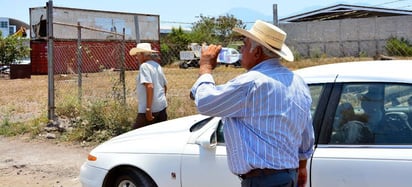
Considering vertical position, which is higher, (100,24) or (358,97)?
(100,24)

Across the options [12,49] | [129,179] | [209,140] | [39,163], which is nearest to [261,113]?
[209,140]

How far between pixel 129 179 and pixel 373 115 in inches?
85.8

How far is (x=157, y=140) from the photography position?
4512 mm

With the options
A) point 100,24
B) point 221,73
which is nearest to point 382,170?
point 221,73

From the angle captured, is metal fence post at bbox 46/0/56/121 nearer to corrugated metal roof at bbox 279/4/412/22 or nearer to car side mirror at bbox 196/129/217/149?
car side mirror at bbox 196/129/217/149

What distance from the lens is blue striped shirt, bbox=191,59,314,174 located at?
8.87 ft

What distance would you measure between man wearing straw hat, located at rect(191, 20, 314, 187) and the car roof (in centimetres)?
84

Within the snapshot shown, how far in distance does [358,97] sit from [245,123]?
115 cm

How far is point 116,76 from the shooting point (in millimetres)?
10469

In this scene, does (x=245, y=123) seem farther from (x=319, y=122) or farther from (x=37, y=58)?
(x=37, y=58)

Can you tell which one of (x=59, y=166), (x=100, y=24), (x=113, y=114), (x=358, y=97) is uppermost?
(x=100, y=24)

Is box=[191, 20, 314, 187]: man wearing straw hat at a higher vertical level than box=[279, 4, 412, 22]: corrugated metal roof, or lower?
lower

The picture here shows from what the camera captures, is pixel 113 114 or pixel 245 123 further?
pixel 113 114

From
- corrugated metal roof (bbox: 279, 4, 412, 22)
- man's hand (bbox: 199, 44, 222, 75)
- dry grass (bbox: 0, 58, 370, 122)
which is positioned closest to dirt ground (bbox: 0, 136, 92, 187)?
dry grass (bbox: 0, 58, 370, 122)
